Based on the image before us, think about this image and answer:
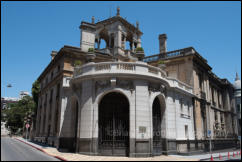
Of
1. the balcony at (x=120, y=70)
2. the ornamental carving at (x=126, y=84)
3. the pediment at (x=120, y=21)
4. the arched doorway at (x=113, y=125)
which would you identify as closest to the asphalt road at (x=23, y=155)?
the arched doorway at (x=113, y=125)

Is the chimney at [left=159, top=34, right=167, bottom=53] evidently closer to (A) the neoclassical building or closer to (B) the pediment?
(B) the pediment

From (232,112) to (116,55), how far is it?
91.7 feet

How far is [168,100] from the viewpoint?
20.6m

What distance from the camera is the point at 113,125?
1769cm

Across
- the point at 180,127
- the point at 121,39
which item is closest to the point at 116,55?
the point at 121,39

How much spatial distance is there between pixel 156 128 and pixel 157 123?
0.49 meters

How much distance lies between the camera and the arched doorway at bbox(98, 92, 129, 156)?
17.1 metres

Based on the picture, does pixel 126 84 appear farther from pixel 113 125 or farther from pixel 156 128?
pixel 156 128

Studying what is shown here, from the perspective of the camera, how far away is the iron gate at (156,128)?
18362 mm

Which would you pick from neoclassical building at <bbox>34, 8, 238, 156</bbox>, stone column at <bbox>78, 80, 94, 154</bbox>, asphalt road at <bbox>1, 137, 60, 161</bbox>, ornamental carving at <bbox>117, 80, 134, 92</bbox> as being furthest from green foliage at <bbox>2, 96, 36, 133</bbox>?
ornamental carving at <bbox>117, 80, 134, 92</bbox>

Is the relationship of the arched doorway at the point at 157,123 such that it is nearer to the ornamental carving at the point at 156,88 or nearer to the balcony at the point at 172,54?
the ornamental carving at the point at 156,88

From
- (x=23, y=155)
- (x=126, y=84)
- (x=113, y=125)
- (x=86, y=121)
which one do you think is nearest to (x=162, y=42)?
(x=126, y=84)

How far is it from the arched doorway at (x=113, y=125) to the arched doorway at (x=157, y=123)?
266 cm

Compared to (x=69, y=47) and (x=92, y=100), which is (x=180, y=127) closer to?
(x=92, y=100)
